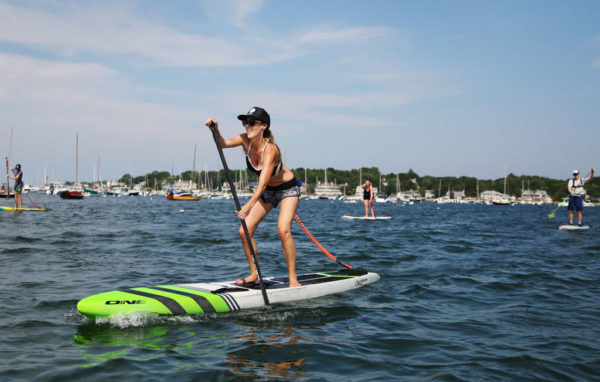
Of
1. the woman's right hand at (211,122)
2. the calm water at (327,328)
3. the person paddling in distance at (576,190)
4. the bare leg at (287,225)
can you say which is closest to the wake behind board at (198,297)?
the calm water at (327,328)

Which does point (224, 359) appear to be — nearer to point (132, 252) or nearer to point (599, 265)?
point (132, 252)

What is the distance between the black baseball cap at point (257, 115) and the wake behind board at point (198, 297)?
92.4 inches

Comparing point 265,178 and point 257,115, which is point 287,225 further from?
point 257,115

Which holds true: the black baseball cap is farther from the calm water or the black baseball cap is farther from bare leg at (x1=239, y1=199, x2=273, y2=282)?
the calm water

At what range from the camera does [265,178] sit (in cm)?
596

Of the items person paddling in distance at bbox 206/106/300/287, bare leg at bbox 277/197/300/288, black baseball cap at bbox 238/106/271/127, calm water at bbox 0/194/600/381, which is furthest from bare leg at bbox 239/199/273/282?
black baseball cap at bbox 238/106/271/127

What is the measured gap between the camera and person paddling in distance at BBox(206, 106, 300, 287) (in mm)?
6039

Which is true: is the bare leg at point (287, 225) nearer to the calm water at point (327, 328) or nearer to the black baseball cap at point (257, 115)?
the calm water at point (327, 328)

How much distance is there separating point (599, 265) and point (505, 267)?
7.45 ft

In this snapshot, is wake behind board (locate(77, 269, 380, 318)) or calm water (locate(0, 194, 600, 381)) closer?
calm water (locate(0, 194, 600, 381))

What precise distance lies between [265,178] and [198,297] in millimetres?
1747

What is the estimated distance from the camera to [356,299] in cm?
701

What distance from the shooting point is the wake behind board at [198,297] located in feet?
17.1

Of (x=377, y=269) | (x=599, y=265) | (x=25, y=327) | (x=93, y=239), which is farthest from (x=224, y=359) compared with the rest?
(x=93, y=239)
